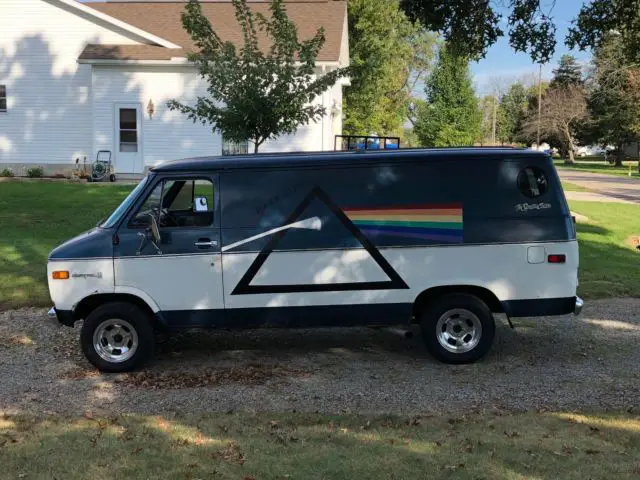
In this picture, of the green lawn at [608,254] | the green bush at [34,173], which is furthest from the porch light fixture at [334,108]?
the green bush at [34,173]

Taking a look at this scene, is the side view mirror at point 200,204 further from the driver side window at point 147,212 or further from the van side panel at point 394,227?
the driver side window at point 147,212

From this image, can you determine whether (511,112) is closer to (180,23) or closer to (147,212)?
(180,23)

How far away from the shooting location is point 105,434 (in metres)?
4.75

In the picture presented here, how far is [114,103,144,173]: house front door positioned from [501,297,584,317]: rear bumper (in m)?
19.7

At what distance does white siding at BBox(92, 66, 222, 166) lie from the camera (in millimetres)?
23281

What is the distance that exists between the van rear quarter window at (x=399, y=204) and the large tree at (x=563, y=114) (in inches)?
2589

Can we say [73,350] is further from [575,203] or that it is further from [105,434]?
[575,203]

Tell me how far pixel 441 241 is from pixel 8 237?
1004cm

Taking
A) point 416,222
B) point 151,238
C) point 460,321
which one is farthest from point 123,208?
point 460,321

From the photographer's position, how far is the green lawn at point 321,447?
4129mm

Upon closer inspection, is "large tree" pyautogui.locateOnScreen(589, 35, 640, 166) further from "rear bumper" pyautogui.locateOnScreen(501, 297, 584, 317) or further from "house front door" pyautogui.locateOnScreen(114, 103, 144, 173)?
"rear bumper" pyautogui.locateOnScreen(501, 297, 584, 317)

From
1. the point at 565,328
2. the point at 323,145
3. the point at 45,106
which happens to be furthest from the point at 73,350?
the point at 45,106

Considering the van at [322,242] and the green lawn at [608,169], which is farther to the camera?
the green lawn at [608,169]

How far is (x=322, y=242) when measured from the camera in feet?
20.2
